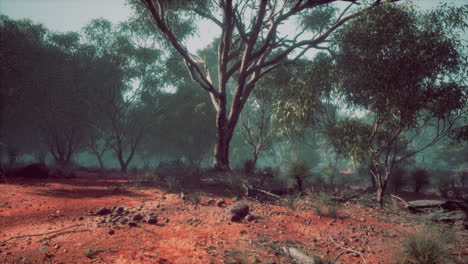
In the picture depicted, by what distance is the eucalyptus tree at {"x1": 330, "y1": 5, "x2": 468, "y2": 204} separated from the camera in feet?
23.0

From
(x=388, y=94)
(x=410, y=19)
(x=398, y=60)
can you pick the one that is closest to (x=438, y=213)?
(x=388, y=94)

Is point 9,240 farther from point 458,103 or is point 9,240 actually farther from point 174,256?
point 458,103

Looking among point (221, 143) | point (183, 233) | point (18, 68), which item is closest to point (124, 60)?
point (18, 68)

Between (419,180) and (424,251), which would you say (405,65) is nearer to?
(424,251)

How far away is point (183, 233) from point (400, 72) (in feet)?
25.0

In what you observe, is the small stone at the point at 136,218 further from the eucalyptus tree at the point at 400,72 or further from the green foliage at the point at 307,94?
the eucalyptus tree at the point at 400,72

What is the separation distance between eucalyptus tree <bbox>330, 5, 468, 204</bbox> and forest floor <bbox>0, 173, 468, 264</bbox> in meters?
2.92

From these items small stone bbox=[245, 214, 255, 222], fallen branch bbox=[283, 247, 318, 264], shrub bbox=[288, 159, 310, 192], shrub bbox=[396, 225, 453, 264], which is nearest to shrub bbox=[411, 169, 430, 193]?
shrub bbox=[288, 159, 310, 192]

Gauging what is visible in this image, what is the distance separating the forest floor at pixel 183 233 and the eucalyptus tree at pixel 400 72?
2.92m

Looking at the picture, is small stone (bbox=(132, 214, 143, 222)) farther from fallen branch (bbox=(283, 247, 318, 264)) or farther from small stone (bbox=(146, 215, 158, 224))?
fallen branch (bbox=(283, 247, 318, 264))

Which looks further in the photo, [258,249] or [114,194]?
[114,194]

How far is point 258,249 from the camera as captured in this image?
3502mm

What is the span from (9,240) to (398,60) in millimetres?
9969

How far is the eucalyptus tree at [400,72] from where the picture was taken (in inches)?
277
